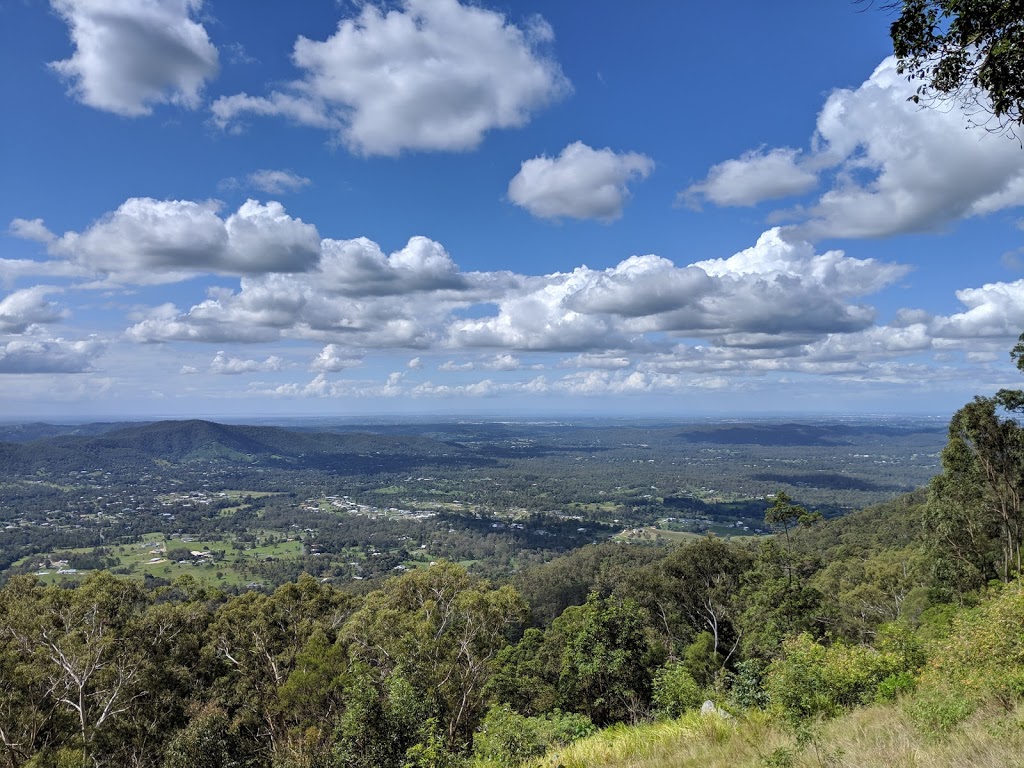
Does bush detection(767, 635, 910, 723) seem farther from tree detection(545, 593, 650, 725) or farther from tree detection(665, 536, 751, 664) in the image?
tree detection(665, 536, 751, 664)

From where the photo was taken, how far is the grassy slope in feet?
18.2

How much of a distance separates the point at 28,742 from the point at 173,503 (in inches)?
7542

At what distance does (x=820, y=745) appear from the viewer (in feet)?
21.1

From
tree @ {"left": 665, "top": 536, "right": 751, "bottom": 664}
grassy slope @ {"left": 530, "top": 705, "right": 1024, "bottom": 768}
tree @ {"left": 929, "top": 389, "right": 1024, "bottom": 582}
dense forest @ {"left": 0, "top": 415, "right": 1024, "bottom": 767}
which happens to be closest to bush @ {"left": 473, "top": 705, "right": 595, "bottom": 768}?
dense forest @ {"left": 0, "top": 415, "right": 1024, "bottom": 767}

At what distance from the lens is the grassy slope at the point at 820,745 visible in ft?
18.2

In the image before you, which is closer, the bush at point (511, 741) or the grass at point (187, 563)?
the bush at point (511, 741)

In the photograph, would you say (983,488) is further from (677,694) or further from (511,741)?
(511,741)

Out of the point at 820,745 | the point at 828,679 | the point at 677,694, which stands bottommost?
the point at 677,694

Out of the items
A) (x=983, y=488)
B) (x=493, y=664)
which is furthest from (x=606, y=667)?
(x=983, y=488)

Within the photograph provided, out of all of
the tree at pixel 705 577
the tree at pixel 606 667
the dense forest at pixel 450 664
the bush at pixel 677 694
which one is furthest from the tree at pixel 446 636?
the tree at pixel 705 577

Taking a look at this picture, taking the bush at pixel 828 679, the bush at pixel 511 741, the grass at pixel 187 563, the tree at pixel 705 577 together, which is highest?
the bush at pixel 828 679

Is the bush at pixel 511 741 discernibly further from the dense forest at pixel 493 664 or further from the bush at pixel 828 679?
the bush at pixel 828 679

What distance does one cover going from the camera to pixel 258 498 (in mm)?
188625

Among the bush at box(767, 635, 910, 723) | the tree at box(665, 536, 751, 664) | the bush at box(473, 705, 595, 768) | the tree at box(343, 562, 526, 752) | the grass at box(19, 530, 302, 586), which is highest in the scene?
the bush at box(767, 635, 910, 723)
